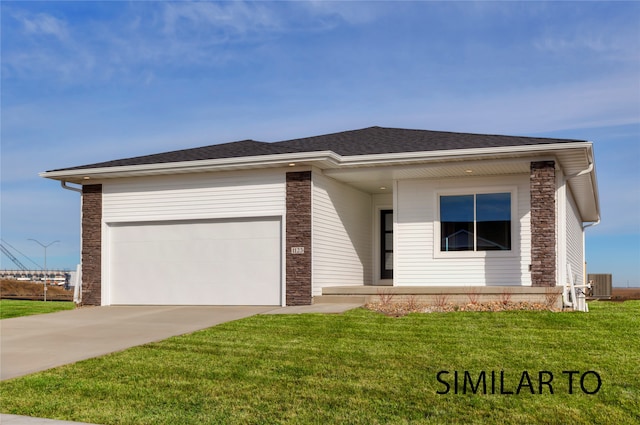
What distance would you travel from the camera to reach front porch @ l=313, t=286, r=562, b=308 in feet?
48.3

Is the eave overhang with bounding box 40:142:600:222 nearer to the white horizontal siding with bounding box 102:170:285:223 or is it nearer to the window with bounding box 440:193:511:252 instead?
the white horizontal siding with bounding box 102:170:285:223

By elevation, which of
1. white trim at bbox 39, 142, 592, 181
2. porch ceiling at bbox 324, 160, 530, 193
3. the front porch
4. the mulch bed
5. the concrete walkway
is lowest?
the concrete walkway

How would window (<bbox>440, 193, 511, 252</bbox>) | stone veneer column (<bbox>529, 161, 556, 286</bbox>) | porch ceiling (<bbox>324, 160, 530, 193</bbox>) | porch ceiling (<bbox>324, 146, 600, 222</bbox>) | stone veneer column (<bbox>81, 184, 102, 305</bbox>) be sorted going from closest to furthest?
stone veneer column (<bbox>529, 161, 556, 286</bbox>) → porch ceiling (<bbox>324, 146, 600, 222</bbox>) → porch ceiling (<bbox>324, 160, 530, 193</bbox>) → window (<bbox>440, 193, 511, 252</bbox>) → stone veneer column (<bbox>81, 184, 102, 305</bbox>)

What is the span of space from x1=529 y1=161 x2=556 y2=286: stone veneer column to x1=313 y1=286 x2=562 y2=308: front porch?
0.35 m

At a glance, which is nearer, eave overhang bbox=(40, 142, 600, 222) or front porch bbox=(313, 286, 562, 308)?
front porch bbox=(313, 286, 562, 308)

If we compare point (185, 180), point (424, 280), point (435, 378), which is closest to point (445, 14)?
point (424, 280)

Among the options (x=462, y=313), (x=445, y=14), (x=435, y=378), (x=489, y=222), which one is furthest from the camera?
(x=489, y=222)

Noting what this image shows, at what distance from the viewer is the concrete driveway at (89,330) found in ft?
33.9

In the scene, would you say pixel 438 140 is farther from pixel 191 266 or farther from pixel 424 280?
pixel 191 266

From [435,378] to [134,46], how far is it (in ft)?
42.1

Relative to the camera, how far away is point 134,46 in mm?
17266

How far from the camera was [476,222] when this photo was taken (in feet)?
55.8

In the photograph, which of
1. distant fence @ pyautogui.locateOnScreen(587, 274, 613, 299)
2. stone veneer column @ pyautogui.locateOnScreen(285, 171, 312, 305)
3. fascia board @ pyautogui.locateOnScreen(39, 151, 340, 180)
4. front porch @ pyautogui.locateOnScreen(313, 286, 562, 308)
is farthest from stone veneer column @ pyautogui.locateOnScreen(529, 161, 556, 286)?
distant fence @ pyautogui.locateOnScreen(587, 274, 613, 299)

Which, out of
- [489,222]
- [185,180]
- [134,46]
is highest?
[134,46]
